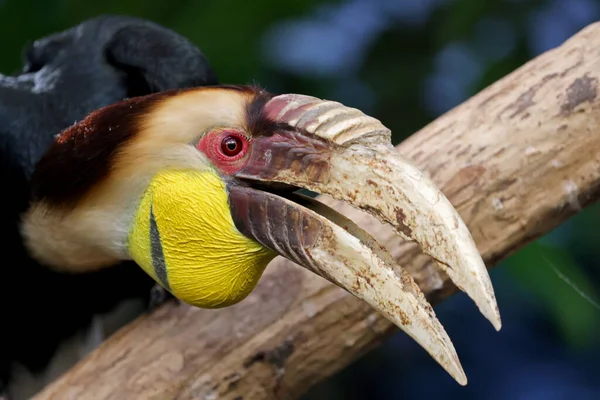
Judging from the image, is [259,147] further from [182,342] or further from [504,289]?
[504,289]

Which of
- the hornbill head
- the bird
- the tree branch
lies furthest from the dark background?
the hornbill head

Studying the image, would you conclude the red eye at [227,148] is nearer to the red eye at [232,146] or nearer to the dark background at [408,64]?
the red eye at [232,146]

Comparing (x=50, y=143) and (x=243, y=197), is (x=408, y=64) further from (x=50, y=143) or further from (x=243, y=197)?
(x=243, y=197)

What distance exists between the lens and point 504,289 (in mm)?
2260

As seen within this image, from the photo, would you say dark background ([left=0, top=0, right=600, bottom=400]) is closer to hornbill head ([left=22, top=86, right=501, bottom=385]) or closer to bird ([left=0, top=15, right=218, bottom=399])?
bird ([left=0, top=15, right=218, bottom=399])

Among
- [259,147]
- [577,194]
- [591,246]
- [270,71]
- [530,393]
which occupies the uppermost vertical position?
[259,147]

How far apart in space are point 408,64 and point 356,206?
5.01 feet

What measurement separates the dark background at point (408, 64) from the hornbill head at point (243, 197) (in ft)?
3.58

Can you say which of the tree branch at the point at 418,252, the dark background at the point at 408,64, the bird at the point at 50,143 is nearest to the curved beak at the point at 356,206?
the tree branch at the point at 418,252

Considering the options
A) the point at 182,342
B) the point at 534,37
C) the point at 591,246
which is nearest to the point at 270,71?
the point at 534,37

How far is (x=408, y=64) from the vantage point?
2.49 m

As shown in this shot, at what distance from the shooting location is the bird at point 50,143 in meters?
1.43

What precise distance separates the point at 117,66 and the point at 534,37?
1255mm

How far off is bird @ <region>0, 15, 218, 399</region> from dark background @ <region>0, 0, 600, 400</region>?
0.68 meters
